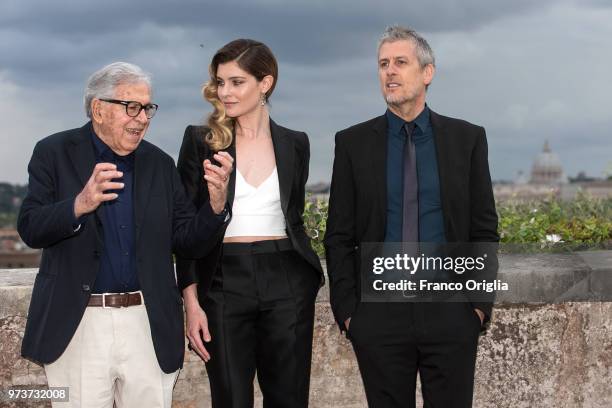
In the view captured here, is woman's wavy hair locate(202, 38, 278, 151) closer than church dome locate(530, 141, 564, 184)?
Yes

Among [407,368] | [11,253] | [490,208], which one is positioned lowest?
[407,368]

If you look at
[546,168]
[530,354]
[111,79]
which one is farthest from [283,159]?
[546,168]

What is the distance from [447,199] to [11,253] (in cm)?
9368

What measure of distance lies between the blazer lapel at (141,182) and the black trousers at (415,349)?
119 centimetres

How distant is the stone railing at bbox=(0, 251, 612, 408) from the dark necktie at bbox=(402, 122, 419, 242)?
51.0 inches

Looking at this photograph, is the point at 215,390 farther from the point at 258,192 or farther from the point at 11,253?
the point at 11,253

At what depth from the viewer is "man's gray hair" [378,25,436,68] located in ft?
13.9

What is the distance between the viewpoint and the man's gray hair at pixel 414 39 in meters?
4.23

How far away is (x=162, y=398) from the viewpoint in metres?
3.86

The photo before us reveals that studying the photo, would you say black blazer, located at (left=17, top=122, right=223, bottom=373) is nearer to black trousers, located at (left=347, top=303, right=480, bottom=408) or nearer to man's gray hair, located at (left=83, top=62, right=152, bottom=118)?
man's gray hair, located at (left=83, top=62, right=152, bottom=118)

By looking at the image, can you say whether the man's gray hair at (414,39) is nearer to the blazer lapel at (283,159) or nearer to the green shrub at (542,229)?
the blazer lapel at (283,159)

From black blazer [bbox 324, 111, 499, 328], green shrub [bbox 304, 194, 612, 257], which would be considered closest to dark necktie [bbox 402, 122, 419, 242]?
black blazer [bbox 324, 111, 499, 328]

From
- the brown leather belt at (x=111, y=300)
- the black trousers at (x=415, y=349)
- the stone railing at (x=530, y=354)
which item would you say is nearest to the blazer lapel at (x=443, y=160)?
the black trousers at (x=415, y=349)

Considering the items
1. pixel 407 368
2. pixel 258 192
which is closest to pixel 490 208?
pixel 407 368
